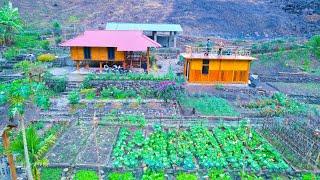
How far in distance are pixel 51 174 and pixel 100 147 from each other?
260 centimetres

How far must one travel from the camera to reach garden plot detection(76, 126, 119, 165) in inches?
480

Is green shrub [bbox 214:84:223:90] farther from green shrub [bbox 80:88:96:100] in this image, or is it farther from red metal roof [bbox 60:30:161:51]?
green shrub [bbox 80:88:96:100]

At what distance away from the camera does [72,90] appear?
68.0ft

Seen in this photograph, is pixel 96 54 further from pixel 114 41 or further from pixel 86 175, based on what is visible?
pixel 86 175

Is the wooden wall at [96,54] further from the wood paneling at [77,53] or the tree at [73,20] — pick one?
the tree at [73,20]

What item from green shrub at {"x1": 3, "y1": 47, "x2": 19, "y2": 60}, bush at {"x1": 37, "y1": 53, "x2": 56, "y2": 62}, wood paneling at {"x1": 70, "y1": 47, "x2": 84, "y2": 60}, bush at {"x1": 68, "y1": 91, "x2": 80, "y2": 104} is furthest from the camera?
green shrub at {"x1": 3, "y1": 47, "x2": 19, "y2": 60}

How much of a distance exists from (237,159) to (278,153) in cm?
204

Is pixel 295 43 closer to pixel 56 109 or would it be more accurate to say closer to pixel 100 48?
pixel 100 48

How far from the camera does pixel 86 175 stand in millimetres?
11125

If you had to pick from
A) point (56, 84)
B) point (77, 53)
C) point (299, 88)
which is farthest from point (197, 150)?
point (299, 88)

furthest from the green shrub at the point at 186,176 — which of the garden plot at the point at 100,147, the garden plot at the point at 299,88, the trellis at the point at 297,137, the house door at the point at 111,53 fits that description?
the house door at the point at 111,53

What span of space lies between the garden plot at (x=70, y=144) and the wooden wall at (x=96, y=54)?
8.74m

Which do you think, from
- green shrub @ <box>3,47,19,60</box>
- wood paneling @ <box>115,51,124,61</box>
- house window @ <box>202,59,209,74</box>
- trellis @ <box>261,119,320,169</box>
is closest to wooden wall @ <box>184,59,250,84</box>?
house window @ <box>202,59,209,74</box>

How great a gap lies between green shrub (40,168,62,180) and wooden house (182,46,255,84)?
13031 millimetres
